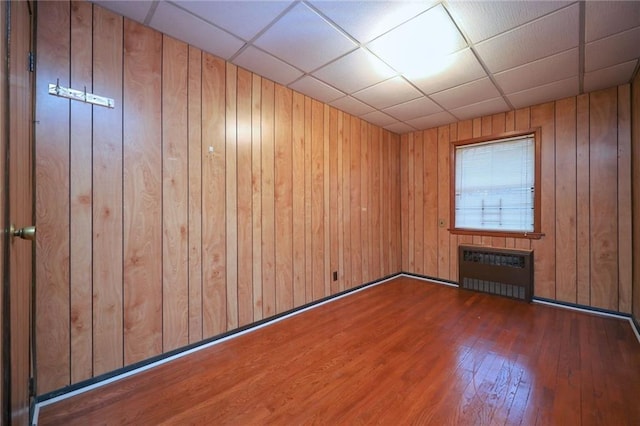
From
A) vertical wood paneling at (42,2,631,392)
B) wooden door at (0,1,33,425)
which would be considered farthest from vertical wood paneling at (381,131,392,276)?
wooden door at (0,1,33,425)

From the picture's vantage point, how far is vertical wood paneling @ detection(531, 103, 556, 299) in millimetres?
3357

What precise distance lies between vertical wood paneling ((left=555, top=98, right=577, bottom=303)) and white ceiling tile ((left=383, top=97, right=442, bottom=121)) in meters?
1.48

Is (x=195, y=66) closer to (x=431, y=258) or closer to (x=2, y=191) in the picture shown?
(x=2, y=191)

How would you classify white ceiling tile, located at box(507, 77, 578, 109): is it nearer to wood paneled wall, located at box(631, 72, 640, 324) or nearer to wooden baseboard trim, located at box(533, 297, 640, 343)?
wood paneled wall, located at box(631, 72, 640, 324)

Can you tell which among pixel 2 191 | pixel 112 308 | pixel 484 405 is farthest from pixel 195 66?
pixel 484 405

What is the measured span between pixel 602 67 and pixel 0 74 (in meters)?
4.20

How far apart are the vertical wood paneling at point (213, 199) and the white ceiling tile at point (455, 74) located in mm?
2033

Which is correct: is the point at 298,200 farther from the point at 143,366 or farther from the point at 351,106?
the point at 143,366

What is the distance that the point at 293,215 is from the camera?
10.1 ft

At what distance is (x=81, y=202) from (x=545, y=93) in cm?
469

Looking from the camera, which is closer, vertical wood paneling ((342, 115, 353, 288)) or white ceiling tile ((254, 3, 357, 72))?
white ceiling tile ((254, 3, 357, 72))

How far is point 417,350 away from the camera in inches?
89.2

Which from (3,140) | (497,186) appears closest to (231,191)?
(3,140)

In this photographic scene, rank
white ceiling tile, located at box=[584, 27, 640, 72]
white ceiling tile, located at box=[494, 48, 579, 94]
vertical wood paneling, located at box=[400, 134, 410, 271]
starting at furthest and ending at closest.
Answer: vertical wood paneling, located at box=[400, 134, 410, 271]
white ceiling tile, located at box=[494, 48, 579, 94]
white ceiling tile, located at box=[584, 27, 640, 72]
